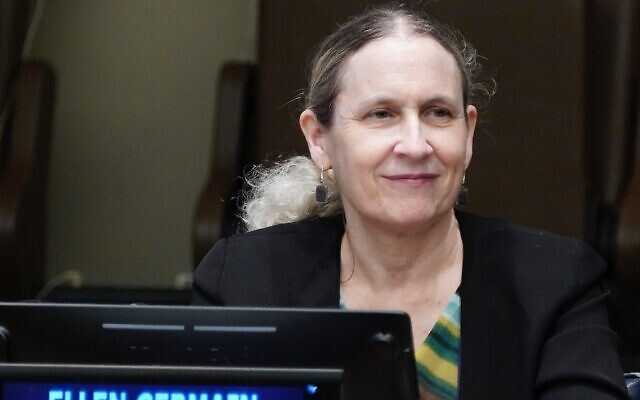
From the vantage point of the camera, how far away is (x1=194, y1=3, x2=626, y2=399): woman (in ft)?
5.11

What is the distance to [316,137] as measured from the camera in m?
1.81

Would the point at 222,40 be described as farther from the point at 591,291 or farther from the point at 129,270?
the point at 591,291

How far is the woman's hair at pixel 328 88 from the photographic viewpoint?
5.60 feet

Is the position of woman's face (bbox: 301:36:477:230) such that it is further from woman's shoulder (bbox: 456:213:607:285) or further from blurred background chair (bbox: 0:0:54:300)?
blurred background chair (bbox: 0:0:54:300)

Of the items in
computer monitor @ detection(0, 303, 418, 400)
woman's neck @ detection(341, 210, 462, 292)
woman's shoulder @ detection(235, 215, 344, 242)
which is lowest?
computer monitor @ detection(0, 303, 418, 400)

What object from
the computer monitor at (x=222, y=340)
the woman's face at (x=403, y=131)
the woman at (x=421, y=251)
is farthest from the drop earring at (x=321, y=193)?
the computer monitor at (x=222, y=340)

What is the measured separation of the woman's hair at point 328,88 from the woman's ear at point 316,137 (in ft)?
0.05

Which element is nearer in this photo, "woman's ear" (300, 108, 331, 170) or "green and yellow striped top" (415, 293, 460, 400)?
"green and yellow striped top" (415, 293, 460, 400)

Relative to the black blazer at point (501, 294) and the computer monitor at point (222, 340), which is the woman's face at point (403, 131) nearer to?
the black blazer at point (501, 294)

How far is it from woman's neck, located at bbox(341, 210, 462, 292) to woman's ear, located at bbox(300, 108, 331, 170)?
11cm

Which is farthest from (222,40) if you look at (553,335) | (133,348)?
(133,348)

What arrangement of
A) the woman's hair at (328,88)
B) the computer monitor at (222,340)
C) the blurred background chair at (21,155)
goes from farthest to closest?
1. the blurred background chair at (21,155)
2. the woman's hair at (328,88)
3. the computer monitor at (222,340)

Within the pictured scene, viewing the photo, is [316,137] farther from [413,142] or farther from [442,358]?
[442,358]

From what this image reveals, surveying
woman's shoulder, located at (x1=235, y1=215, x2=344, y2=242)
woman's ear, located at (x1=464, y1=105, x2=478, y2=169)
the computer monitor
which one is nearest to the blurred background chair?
woman's shoulder, located at (x1=235, y1=215, x2=344, y2=242)
